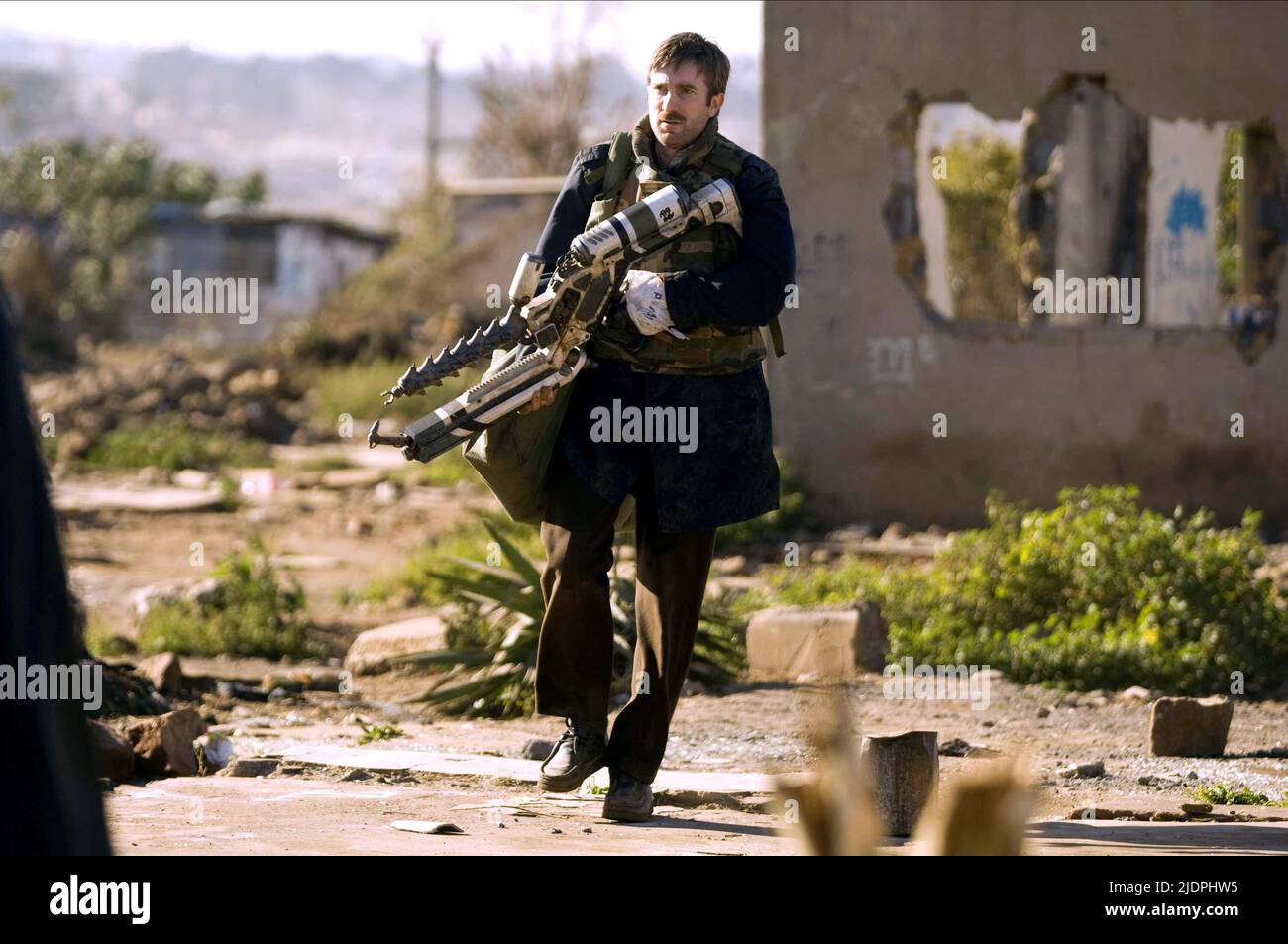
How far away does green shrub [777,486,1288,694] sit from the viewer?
700cm

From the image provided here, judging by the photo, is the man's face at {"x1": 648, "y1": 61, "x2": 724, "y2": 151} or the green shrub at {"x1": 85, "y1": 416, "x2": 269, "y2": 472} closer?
the man's face at {"x1": 648, "y1": 61, "x2": 724, "y2": 151}

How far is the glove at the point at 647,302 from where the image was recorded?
432 centimetres

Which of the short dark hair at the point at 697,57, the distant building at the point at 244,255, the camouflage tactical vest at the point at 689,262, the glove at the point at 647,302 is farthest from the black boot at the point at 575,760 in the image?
the distant building at the point at 244,255

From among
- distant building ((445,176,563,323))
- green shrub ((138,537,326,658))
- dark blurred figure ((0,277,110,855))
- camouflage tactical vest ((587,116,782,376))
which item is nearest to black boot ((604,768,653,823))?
camouflage tactical vest ((587,116,782,376))

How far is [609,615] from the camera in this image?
4602mm

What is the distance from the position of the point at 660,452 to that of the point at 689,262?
47 cm

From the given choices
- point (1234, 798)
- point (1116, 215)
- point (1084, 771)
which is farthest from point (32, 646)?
point (1116, 215)

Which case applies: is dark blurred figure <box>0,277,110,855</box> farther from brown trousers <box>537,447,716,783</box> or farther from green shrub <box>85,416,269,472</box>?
green shrub <box>85,416,269,472</box>

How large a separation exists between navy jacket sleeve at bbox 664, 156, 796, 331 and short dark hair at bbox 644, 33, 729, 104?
0.80ft

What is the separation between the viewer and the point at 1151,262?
1213 cm

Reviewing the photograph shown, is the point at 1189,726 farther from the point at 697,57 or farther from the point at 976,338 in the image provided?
the point at 976,338

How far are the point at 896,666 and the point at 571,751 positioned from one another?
111 inches

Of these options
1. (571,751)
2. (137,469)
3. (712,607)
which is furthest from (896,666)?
(137,469)
